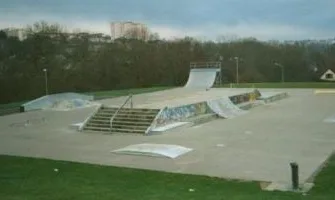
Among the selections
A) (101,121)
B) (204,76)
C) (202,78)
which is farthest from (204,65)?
(101,121)

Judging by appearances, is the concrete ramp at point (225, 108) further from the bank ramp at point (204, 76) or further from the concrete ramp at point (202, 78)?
the concrete ramp at point (202, 78)

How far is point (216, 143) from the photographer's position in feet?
45.5

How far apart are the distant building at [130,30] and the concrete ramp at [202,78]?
1114 cm

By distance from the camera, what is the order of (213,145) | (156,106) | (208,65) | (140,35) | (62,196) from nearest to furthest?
(62,196) → (213,145) → (156,106) → (208,65) → (140,35)

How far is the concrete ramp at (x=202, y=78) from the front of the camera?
40688 millimetres

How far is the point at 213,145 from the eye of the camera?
13539 millimetres

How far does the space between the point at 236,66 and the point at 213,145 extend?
122 feet

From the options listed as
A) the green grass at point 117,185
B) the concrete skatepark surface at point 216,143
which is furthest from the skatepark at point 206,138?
the green grass at point 117,185

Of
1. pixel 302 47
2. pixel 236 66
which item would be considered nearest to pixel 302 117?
pixel 236 66

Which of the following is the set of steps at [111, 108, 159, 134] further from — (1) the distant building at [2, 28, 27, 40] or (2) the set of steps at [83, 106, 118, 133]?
(1) the distant building at [2, 28, 27, 40]

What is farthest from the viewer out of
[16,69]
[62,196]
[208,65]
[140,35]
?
[140,35]

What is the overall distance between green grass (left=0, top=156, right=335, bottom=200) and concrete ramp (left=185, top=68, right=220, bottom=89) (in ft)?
97.5

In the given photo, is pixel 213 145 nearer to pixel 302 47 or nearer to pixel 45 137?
pixel 45 137

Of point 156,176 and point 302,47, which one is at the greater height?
point 302,47
